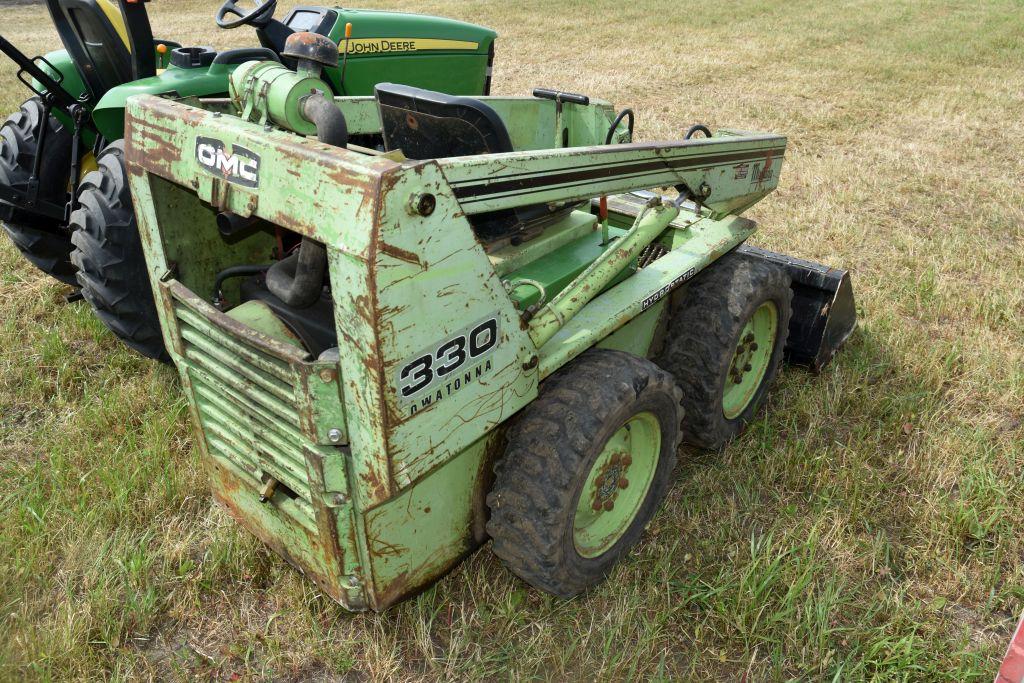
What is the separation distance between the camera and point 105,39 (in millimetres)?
3861

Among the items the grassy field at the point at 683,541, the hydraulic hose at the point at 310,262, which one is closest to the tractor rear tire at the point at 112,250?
the grassy field at the point at 683,541

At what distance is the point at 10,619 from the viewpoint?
8.39 ft

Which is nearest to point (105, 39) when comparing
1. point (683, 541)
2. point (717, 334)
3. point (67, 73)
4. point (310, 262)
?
point (67, 73)

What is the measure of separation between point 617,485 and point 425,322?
1145 mm

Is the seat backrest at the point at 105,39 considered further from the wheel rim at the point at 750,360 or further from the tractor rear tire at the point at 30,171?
the wheel rim at the point at 750,360

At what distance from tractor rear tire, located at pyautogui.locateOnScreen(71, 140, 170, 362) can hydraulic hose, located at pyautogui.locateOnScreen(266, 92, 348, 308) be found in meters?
1.07

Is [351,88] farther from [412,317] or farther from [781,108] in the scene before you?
[781,108]

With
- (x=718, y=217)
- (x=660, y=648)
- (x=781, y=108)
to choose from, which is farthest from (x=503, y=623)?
(x=781, y=108)

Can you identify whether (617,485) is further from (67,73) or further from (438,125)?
(67,73)

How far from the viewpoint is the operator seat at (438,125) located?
2.47 metres

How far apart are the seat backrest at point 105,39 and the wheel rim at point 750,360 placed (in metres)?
2.99

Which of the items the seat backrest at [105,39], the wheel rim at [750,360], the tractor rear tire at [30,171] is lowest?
the wheel rim at [750,360]

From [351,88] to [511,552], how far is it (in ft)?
9.90

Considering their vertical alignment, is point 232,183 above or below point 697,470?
above
